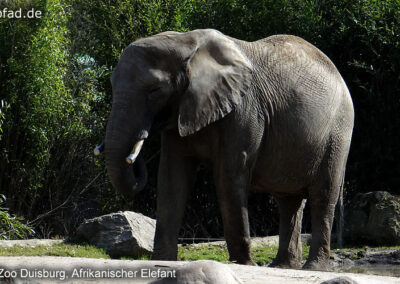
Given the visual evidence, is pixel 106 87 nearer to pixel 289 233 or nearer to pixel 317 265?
pixel 289 233

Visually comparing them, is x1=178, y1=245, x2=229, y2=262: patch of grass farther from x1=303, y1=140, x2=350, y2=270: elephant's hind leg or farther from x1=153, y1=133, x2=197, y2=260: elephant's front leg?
x1=153, y1=133, x2=197, y2=260: elephant's front leg

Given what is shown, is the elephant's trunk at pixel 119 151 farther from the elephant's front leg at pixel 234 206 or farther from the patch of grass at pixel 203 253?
the patch of grass at pixel 203 253

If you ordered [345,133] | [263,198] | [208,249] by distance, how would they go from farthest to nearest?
[263,198] < [208,249] < [345,133]

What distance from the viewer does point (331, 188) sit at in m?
10.2

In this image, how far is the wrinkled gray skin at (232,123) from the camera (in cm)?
895

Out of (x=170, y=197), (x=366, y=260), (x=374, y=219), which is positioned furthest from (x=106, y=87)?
(x=170, y=197)

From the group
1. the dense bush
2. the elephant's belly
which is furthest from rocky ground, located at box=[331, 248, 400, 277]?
the dense bush

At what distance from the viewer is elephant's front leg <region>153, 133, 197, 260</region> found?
30.5 feet

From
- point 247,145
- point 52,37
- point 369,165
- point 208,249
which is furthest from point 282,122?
point 369,165

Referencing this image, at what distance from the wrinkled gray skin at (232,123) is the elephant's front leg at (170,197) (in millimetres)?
10

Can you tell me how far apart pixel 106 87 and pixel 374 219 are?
4.51m

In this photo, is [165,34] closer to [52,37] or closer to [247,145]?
[247,145]

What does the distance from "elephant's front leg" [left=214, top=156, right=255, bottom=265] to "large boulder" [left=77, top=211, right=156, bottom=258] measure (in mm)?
1490

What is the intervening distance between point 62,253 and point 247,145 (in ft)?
8.06
